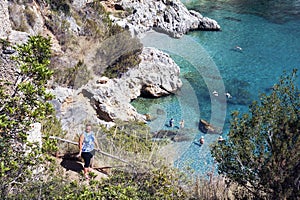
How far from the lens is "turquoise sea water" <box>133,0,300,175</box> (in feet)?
50.1

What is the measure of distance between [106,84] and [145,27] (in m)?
8.71

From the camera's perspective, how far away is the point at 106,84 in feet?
50.9

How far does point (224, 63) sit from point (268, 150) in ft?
46.9

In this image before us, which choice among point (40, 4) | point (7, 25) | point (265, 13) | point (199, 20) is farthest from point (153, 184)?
point (265, 13)

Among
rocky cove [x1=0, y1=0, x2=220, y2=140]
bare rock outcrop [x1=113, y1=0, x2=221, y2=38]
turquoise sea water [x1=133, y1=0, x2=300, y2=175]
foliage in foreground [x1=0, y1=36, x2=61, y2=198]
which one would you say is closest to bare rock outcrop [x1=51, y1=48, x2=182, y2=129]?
rocky cove [x1=0, y1=0, x2=220, y2=140]

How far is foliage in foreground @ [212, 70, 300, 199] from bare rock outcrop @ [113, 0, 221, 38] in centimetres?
1553

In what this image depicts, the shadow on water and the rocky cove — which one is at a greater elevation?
the shadow on water

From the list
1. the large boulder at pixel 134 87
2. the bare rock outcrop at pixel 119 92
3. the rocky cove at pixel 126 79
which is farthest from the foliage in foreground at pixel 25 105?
the large boulder at pixel 134 87

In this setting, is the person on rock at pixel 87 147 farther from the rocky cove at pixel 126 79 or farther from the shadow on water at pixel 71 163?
the rocky cove at pixel 126 79

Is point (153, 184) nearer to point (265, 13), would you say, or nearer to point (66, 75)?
point (66, 75)

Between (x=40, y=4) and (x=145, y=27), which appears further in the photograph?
(x=145, y=27)

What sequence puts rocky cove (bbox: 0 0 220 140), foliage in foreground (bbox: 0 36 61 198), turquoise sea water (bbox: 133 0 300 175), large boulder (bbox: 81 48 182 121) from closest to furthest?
1. foliage in foreground (bbox: 0 36 61 198)
2. rocky cove (bbox: 0 0 220 140)
3. large boulder (bbox: 81 48 182 121)
4. turquoise sea water (bbox: 133 0 300 175)

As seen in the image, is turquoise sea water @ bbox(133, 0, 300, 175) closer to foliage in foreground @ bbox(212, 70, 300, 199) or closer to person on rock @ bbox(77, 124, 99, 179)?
person on rock @ bbox(77, 124, 99, 179)

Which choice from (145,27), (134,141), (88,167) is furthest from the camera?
(145,27)
